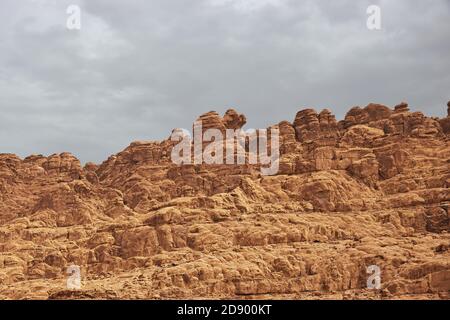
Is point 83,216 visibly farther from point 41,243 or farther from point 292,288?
point 292,288

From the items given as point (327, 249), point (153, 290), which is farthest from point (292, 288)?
point (153, 290)

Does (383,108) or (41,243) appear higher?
(383,108)

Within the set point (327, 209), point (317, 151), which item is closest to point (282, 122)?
point (317, 151)

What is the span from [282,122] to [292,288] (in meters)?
34.3

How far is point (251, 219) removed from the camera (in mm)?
95812

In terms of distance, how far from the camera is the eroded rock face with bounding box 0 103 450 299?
83.7m

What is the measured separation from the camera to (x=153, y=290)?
3241 inches

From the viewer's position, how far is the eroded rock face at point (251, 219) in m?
83.7
